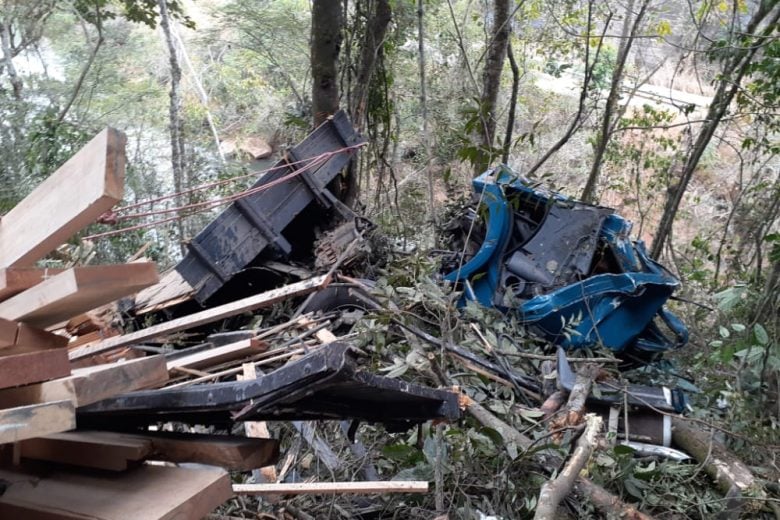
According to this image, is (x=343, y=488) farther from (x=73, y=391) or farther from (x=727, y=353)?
(x=727, y=353)

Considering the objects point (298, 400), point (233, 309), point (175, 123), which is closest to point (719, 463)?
point (298, 400)

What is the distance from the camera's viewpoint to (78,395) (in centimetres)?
132

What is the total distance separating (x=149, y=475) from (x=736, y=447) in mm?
3265

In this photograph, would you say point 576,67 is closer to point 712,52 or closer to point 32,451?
point 712,52

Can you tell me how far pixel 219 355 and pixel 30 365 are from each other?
2566 millimetres

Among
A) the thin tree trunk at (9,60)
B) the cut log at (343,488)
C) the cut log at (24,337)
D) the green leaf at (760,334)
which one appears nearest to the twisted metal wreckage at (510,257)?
the green leaf at (760,334)

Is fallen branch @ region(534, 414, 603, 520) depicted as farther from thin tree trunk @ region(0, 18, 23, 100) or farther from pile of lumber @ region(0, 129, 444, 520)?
thin tree trunk @ region(0, 18, 23, 100)

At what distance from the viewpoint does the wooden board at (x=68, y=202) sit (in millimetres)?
1207

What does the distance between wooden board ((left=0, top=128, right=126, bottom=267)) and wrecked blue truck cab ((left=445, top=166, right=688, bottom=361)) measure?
3.65 meters

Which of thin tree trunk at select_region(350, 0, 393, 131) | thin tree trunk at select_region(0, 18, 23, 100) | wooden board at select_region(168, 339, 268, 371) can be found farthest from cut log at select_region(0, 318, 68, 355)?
thin tree trunk at select_region(0, 18, 23, 100)

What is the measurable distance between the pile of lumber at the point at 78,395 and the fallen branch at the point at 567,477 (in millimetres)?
540

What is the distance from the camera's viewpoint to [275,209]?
520 cm

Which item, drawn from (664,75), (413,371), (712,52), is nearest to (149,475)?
(413,371)

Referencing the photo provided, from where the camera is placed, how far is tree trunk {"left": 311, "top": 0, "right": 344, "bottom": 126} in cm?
584
